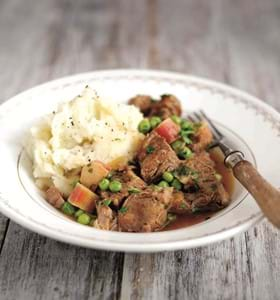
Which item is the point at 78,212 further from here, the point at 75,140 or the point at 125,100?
the point at 125,100

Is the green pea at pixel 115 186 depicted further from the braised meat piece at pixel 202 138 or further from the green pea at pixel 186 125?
the green pea at pixel 186 125

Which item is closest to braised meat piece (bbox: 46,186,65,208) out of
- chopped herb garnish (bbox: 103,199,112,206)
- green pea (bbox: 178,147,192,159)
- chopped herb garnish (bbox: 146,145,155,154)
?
chopped herb garnish (bbox: 103,199,112,206)

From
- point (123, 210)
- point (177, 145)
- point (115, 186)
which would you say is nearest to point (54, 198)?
point (115, 186)

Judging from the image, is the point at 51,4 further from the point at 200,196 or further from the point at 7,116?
the point at 200,196

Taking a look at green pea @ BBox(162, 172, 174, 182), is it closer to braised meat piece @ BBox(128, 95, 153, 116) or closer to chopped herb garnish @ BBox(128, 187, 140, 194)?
chopped herb garnish @ BBox(128, 187, 140, 194)

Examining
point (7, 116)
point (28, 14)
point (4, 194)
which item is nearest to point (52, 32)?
point (28, 14)

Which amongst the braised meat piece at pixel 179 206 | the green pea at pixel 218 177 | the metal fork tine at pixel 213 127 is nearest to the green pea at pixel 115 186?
the braised meat piece at pixel 179 206
